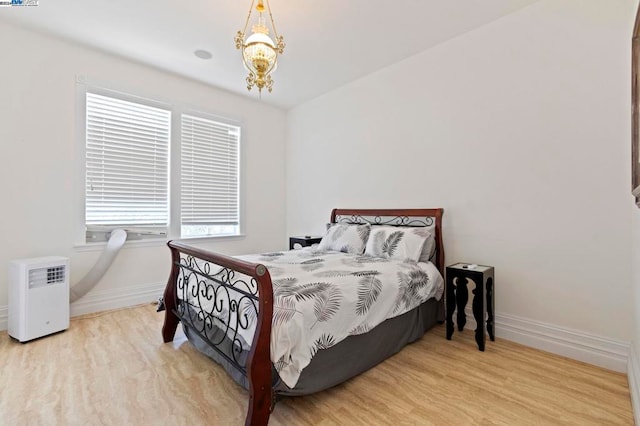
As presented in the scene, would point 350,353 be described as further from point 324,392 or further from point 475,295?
point 475,295

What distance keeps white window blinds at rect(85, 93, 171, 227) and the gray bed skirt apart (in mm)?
1945

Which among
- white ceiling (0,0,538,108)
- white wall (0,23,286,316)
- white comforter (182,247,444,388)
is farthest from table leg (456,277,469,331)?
white wall (0,23,286,316)

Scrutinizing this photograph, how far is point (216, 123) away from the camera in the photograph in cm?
446

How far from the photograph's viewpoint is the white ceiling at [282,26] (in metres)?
2.64

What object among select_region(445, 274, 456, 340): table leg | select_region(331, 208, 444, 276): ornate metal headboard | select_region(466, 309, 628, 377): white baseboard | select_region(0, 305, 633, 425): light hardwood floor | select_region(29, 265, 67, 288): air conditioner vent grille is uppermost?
select_region(331, 208, 444, 276): ornate metal headboard

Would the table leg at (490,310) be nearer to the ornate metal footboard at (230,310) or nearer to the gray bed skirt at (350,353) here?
the gray bed skirt at (350,353)

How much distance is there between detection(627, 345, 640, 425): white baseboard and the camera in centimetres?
164

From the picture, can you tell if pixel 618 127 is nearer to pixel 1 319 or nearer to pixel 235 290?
pixel 235 290

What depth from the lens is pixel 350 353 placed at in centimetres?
203

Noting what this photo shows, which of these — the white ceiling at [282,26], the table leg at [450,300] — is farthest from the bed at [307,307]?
the white ceiling at [282,26]

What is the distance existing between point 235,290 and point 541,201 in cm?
259

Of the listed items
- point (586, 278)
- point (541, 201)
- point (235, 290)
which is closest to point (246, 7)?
point (235, 290)

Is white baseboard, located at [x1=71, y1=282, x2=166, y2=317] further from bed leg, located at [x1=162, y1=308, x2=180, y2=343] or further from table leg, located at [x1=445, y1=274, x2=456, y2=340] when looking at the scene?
table leg, located at [x1=445, y1=274, x2=456, y2=340]

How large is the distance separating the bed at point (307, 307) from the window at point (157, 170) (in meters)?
1.53
